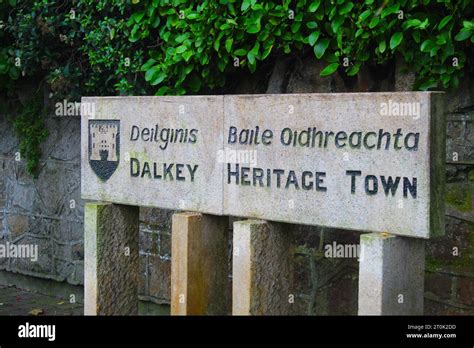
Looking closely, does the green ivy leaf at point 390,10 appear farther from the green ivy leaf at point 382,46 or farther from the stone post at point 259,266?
the stone post at point 259,266

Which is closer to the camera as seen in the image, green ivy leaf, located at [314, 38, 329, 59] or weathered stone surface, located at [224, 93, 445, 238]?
weathered stone surface, located at [224, 93, 445, 238]

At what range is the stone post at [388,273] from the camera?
11.4ft

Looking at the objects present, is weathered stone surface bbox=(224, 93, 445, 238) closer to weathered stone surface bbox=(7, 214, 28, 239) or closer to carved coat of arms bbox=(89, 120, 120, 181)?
carved coat of arms bbox=(89, 120, 120, 181)

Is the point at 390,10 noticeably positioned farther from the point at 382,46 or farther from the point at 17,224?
the point at 17,224

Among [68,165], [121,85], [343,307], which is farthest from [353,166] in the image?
[68,165]

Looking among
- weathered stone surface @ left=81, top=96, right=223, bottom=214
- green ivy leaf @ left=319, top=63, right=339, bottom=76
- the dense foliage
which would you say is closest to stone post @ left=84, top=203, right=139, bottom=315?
weathered stone surface @ left=81, top=96, right=223, bottom=214

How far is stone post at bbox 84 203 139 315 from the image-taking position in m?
4.67

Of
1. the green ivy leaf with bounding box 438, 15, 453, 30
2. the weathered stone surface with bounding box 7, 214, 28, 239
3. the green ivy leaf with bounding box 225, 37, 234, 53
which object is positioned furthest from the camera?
the weathered stone surface with bounding box 7, 214, 28, 239

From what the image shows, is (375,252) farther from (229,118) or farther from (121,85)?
(121,85)

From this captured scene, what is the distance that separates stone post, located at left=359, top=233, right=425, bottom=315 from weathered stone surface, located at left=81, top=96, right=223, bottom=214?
2.99 ft

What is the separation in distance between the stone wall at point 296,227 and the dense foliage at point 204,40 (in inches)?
6.2
